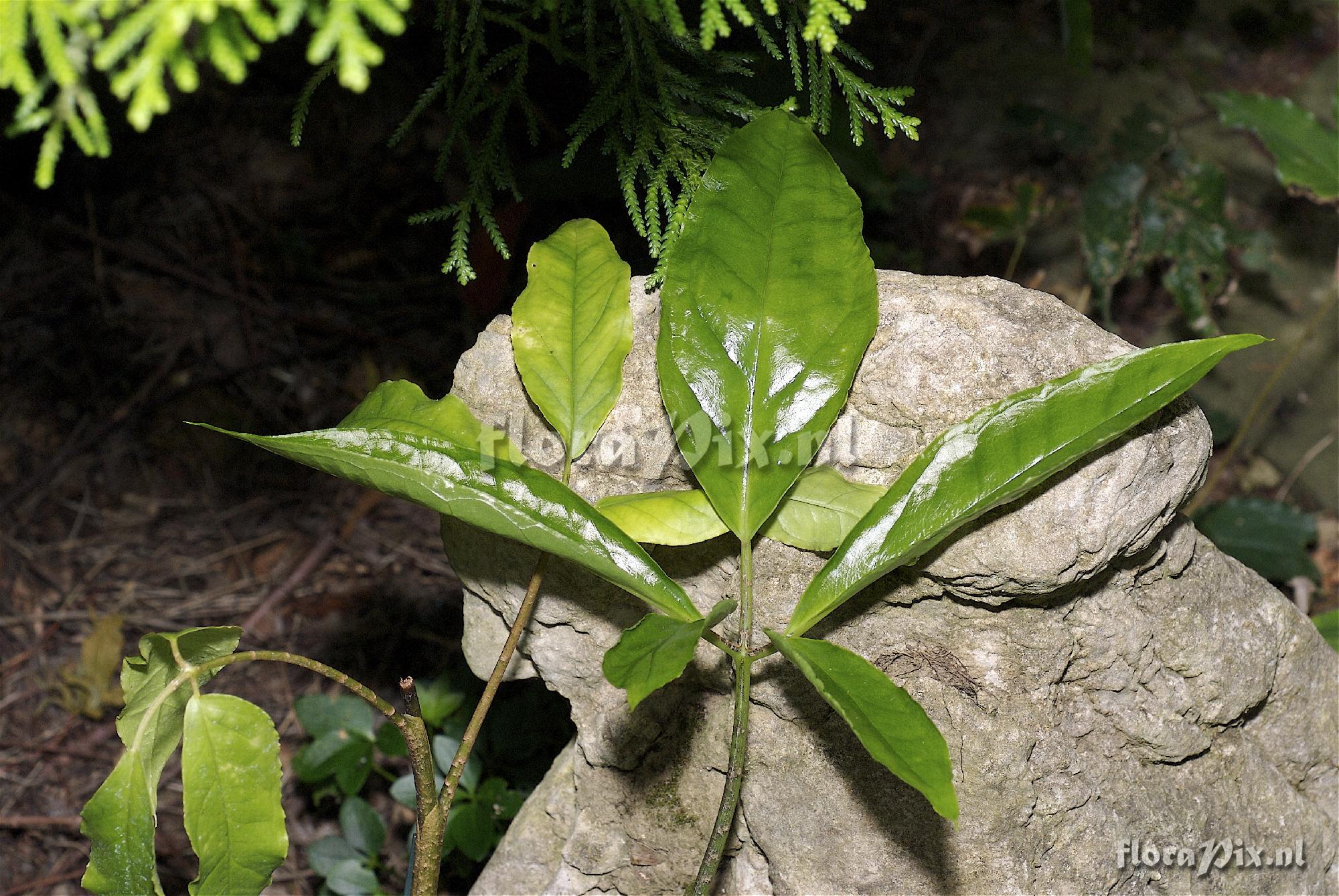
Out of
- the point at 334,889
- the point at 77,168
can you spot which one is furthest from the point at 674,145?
the point at 77,168

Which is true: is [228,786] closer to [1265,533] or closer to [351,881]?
[351,881]

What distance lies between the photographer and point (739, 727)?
50.9 inches

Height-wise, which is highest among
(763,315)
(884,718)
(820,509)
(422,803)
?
(763,315)

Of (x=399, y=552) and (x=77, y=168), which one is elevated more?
(x=77, y=168)

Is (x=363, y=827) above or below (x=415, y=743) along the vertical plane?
below

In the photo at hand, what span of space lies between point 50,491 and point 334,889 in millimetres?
1564

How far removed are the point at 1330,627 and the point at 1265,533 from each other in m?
0.95

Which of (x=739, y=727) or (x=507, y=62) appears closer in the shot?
(x=739, y=727)

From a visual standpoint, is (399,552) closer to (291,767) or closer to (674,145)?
(291,767)

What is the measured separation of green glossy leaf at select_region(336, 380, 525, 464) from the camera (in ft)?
4.49

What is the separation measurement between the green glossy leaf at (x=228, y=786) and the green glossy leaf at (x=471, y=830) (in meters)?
0.78

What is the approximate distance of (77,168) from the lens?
334 centimetres

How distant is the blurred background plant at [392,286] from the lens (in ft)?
7.61

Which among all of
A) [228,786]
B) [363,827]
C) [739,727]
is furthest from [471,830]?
[739,727]
